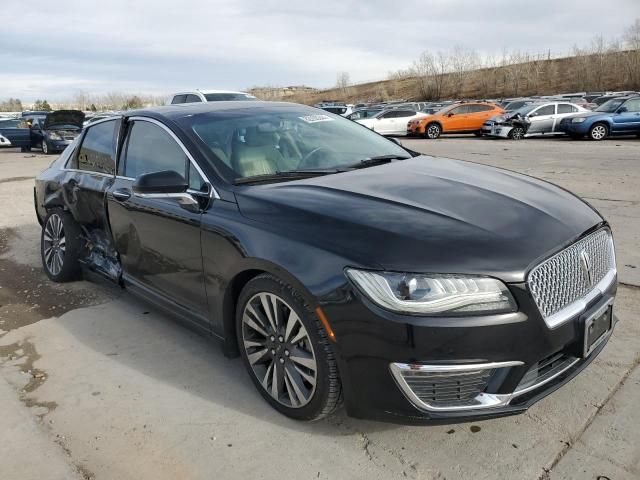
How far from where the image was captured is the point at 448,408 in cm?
218

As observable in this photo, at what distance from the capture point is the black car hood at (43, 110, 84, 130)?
20.7 meters

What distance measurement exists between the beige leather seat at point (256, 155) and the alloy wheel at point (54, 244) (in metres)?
2.31

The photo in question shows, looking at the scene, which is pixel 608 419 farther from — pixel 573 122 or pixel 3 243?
pixel 573 122

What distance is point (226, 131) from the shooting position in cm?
335

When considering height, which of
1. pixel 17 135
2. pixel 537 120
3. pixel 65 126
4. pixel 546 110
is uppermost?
pixel 65 126

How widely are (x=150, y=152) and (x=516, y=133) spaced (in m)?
19.4

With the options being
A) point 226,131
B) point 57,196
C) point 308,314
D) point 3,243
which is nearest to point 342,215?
point 308,314

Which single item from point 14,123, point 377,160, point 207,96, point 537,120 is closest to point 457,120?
point 537,120

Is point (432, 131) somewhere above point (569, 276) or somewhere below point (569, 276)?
above

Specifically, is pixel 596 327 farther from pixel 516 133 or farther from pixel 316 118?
pixel 516 133

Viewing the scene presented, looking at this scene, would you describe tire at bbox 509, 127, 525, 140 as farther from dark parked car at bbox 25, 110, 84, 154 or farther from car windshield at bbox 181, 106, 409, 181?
car windshield at bbox 181, 106, 409, 181

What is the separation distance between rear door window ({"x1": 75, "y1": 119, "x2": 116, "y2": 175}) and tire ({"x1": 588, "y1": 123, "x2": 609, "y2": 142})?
18.2 metres

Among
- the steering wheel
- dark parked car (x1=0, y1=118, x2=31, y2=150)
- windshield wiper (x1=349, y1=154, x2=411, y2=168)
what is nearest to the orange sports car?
dark parked car (x1=0, y1=118, x2=31, y2=150)

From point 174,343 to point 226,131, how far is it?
1.46m
